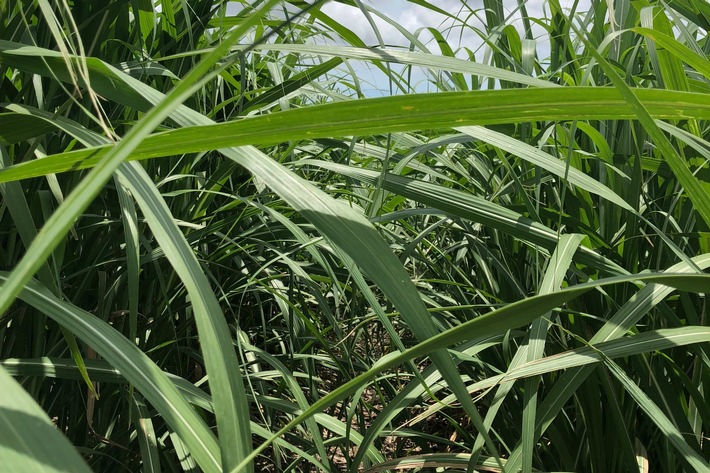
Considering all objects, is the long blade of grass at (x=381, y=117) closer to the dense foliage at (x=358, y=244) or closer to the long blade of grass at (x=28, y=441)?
the dense foliage at (x=358, y=244)

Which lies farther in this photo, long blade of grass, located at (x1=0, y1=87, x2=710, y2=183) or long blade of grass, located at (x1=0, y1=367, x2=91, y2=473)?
long blade of grass, located at (x1=0, y1=87, x2=710, y2=183)

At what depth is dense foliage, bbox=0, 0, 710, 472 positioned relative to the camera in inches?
14.9

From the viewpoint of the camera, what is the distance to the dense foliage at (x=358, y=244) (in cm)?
38

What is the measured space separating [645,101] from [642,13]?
44 centimetres

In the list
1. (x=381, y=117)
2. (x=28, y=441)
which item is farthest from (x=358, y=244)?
(x=28, y=441)

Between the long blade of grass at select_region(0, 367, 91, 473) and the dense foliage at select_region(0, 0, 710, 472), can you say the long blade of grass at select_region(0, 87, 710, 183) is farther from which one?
the long blade of grass at select_region(0, 367, 91, 473)

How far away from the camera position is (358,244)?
414 mm

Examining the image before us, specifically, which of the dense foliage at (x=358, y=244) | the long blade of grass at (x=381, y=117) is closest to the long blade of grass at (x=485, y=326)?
the dense foliage at (x=358, y=244)

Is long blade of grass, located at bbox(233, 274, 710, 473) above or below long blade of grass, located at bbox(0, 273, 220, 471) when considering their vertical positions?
above

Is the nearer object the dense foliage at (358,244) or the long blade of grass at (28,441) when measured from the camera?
the long blade of grass at (28,441)

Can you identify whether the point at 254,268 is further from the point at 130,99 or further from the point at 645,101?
the point at 645,101

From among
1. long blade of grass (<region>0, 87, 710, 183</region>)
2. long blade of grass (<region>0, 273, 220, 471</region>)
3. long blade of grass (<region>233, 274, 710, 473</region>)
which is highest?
long blade of grass (<region>0, 87, 710, 183</region>)

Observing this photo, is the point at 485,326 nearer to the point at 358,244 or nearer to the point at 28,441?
the point at 358,244

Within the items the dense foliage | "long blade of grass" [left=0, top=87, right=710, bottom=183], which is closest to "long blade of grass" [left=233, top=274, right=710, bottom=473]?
the dense foliage
